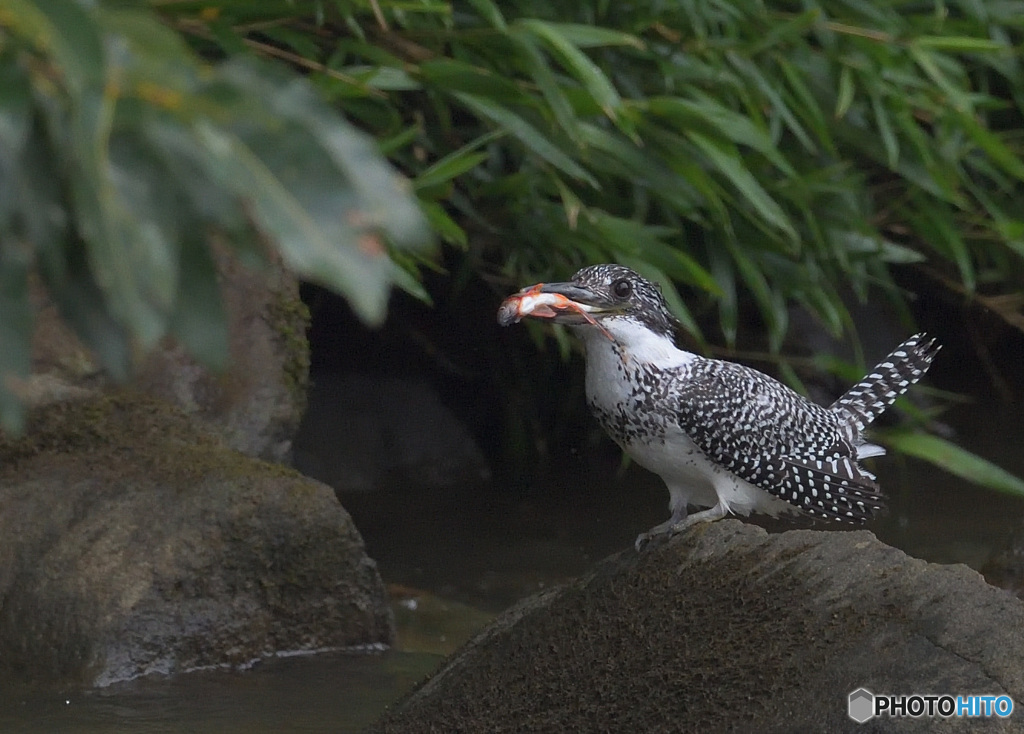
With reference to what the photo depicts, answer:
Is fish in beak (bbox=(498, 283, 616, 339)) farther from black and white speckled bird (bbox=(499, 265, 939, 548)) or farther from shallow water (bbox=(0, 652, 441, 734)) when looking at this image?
shallow water (bbox=(0, 652, 441, 734))

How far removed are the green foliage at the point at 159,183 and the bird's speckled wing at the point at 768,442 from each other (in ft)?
7.27

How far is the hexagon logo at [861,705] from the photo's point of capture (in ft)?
7.32

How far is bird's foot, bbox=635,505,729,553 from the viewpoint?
2904mm

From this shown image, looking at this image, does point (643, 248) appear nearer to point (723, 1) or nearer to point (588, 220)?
point (588, 220)

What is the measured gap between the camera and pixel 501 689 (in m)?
2.81

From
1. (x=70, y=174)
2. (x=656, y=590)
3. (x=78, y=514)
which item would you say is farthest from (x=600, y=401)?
(x=70, y=174)

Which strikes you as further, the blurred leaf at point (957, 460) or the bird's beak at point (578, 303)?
the blurred leaf at point (957, 460)

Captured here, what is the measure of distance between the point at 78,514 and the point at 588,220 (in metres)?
1.74

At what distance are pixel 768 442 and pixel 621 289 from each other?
48 cm

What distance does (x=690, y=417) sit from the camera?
2.93 metres

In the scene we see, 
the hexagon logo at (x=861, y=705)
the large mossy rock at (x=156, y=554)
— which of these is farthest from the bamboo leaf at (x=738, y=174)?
the hexagon logo at (x=861, y=705)

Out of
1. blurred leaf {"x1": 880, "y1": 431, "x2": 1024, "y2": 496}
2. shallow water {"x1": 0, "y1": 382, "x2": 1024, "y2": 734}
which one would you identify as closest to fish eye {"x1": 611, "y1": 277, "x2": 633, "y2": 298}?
shallow water {"x1": 0, "y1": 382, "x2": 1024, "y2": 734}

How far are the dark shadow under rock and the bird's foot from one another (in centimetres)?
4

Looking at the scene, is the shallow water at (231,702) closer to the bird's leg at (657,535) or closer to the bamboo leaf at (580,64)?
the bird's leg at (657,535)
